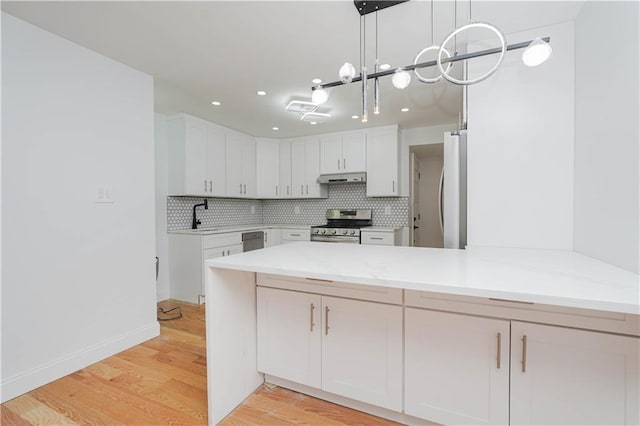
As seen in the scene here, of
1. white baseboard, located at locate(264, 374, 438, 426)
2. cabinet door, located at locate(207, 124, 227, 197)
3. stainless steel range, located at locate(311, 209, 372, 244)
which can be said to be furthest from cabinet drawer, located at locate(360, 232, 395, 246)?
white baseboard, located at locate(264, 374, 438, 426)

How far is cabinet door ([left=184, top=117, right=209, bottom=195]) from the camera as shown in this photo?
12.3 ft

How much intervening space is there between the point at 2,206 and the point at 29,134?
0.49 m

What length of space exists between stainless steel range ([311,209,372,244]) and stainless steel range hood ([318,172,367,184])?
22.1 inches

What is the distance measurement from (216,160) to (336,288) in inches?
126

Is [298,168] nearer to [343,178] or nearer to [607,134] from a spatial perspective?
Answer: [343,178]

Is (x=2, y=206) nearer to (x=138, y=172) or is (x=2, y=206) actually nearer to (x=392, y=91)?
(x=138, y=172)

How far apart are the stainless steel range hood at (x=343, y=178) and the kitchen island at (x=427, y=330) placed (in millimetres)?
2613

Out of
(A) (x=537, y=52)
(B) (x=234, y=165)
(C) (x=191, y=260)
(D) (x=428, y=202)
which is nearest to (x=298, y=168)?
(B) (x=234, y=165)

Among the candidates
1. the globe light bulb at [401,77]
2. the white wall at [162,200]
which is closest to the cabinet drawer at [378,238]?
the white wall at [162,200]

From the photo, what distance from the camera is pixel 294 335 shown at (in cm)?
176

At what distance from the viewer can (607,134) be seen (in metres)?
1.50

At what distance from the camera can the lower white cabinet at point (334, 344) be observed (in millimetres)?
1526

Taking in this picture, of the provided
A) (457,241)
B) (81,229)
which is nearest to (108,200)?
(81,229)

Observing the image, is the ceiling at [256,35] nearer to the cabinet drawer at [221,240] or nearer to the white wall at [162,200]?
the white wall at [162,200]
